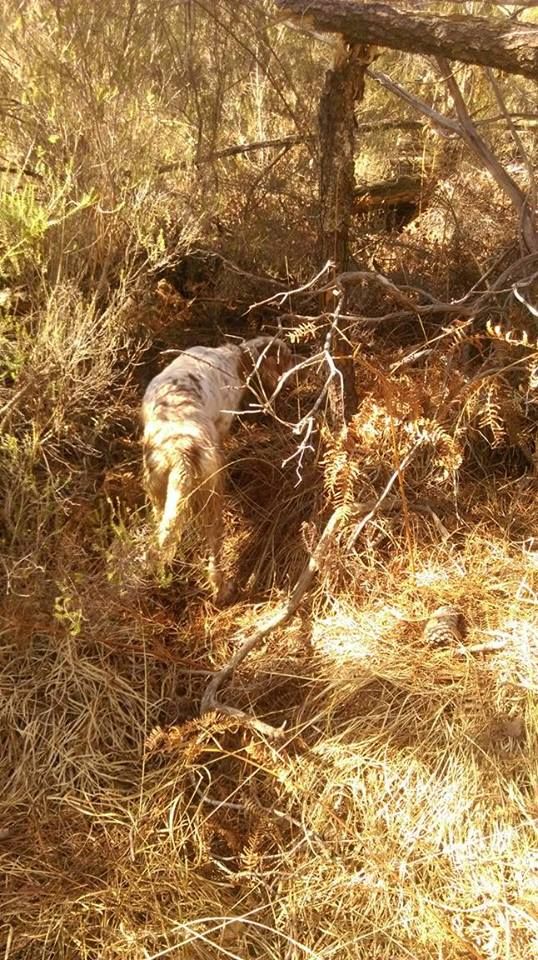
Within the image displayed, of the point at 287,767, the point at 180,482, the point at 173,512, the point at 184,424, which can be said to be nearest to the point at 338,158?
the point at 184,424

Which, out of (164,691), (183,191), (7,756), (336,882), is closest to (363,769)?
(336,882)

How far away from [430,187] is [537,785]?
3936 millimetres

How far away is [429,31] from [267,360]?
1.92 m

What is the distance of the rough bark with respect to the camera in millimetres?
3297

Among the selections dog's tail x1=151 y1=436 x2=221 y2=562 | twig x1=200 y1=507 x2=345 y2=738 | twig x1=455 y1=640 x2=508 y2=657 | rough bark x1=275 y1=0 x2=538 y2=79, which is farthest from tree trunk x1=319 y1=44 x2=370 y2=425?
twig x1=455 y1=640 x2=508 y2=657

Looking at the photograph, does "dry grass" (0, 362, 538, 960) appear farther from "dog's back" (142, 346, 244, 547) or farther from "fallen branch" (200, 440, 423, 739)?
"dog's back" (142, 346, 244, 547)

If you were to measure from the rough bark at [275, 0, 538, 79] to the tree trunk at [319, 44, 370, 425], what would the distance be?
0.17m

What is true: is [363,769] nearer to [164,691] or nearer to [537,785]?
[537,785]

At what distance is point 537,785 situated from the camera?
9.61 ft

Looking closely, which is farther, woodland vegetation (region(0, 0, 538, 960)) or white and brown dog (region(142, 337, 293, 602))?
white and brown dog (region(142, 337, 293, 602))

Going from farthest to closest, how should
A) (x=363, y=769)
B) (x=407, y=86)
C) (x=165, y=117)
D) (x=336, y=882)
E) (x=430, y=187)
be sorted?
(x=407, y=86), (x=430, y=187), (x=165, y=117), (x=363, y=769), (x=336, y=882)

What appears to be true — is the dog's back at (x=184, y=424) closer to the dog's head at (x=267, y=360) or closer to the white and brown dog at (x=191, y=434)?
the white and brown dog at (x=191, y=434)

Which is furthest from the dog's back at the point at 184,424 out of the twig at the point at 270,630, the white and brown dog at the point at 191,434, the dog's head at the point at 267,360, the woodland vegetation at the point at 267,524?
the twig at the point at 270,630

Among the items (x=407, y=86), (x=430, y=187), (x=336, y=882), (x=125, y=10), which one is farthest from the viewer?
(x=407, y=86)
